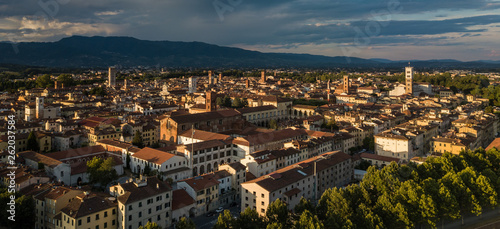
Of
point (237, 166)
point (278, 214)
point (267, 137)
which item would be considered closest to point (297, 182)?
point (237, 166)

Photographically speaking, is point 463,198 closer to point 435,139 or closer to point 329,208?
point 329,208

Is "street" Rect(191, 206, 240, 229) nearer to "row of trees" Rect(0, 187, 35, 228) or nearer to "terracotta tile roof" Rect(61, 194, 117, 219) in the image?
"terracotta tile roof" Rect(61, 194, 117, 219)

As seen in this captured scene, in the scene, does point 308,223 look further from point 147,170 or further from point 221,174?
point 147,170

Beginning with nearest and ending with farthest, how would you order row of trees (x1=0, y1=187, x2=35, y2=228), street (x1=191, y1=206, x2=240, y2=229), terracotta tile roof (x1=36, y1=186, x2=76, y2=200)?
row of trees (x1=0, y1=187, x2=35, y2=228)
terracotta tile roof (x1=36, y1=186, x2=76, y2=200)
street (x1=191, y1=206, x2=240, y2=229)

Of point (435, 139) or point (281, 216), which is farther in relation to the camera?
point (435, 139)

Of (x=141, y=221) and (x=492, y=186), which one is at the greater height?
(x=492, y=186)

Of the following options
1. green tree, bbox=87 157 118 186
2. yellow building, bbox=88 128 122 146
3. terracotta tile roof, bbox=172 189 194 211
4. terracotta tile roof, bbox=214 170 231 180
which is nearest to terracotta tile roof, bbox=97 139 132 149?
yellow building, bbox=88 128 122 146

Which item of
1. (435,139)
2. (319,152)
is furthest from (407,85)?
(319,152)
